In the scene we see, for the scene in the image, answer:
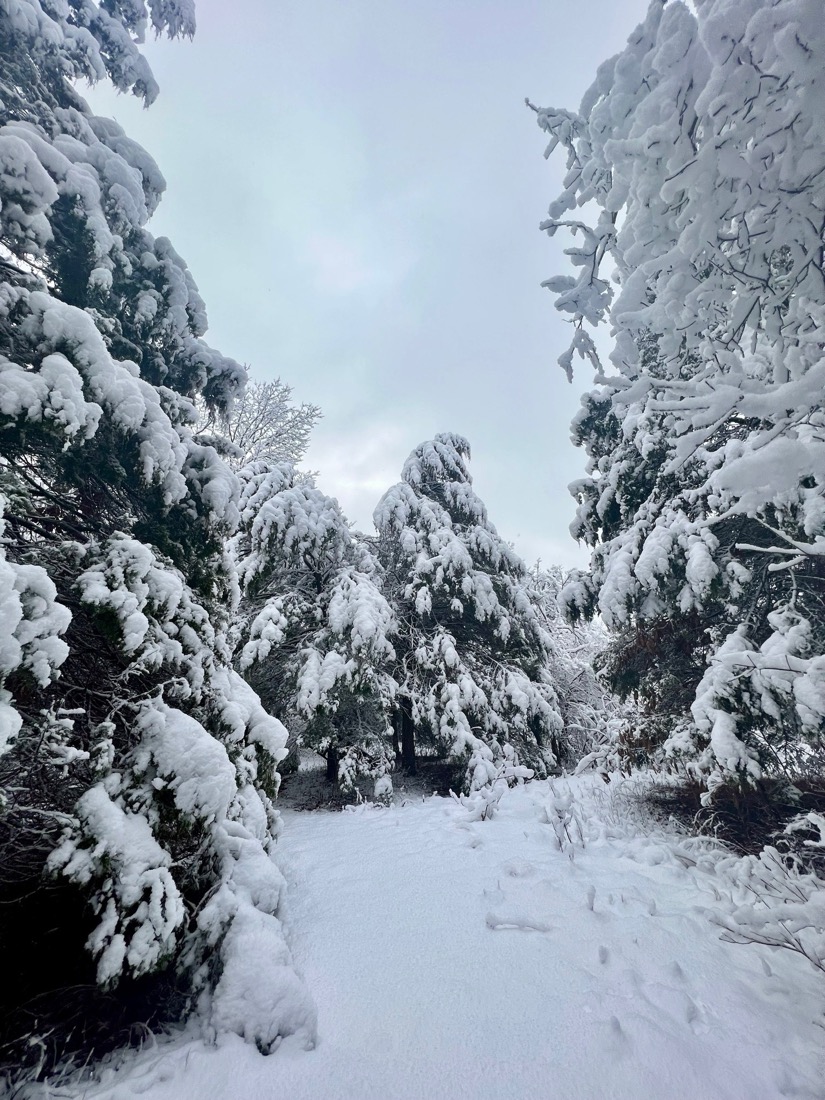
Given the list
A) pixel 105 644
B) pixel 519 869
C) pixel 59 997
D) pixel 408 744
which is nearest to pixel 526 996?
pixel 519 869

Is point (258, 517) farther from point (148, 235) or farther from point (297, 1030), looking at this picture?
point (297, 1030)

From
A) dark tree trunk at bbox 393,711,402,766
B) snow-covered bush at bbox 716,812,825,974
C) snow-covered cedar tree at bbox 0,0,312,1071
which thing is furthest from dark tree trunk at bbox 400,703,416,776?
snow-covered bush at bbox 716,812,825,974

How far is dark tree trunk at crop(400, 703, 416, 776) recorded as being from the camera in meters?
8.96

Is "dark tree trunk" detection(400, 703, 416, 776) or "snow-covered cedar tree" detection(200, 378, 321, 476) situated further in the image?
"snow-covered cedar tree" detection(200, 378, 321, 476)

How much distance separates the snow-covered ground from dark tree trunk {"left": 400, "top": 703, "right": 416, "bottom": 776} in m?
5.14

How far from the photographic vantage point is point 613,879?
11.6 feet

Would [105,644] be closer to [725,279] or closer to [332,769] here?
[725,279]

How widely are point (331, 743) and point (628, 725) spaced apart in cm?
463

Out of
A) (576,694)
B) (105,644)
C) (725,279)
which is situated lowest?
(576,694)

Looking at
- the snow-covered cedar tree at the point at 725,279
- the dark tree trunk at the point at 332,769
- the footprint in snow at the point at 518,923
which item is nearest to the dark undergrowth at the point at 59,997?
the footprint in snow at the point at 518,923

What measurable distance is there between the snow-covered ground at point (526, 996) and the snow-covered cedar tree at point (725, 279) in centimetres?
132

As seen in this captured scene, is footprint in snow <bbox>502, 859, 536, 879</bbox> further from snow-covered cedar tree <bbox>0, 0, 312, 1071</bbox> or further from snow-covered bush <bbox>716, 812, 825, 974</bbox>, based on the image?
snow-covered cedar tree <bbox>0, 0, 312, 1071</bbox>

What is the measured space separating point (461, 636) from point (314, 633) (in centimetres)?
338

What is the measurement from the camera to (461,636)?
9.52 m
